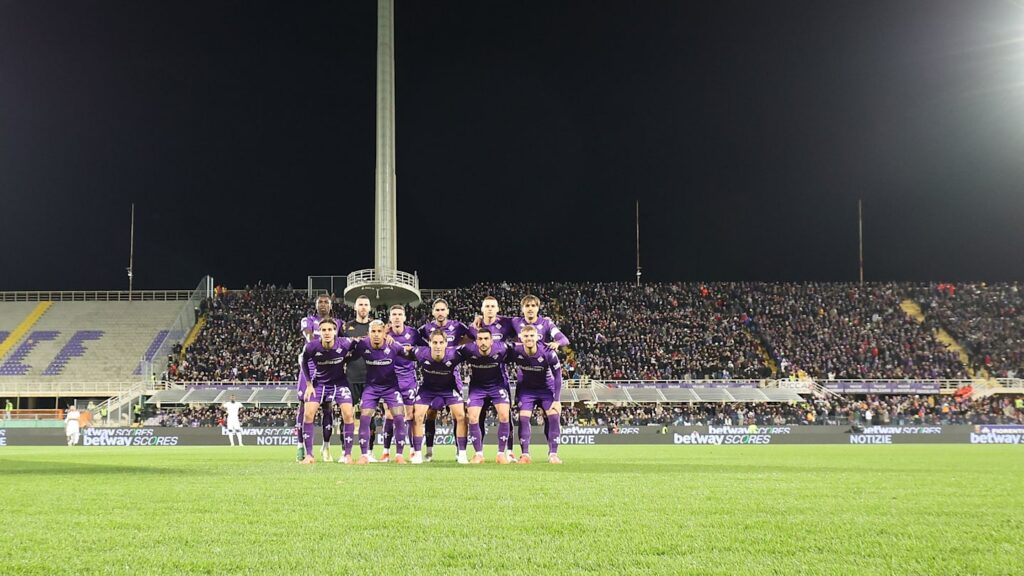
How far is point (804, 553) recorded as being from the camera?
185 inches

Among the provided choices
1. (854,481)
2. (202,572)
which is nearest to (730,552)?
(202,572)

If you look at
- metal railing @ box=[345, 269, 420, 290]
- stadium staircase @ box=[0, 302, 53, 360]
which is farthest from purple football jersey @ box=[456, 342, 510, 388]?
stadium staircase @ box=[0, 302, 53, 360]

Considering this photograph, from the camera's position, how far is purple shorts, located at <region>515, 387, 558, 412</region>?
537 inches

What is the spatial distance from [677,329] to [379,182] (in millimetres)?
17720

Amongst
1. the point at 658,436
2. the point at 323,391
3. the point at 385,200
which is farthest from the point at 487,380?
the point at 385,200

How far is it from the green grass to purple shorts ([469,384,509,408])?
468 centimetres

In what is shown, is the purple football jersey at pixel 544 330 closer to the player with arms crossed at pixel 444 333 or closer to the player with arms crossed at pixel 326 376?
the player with arms crossed at pixel 444 333

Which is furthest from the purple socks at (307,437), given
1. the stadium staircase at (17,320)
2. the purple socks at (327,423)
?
the stadium staircase at (17,320)

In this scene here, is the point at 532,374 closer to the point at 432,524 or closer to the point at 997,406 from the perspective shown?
the point at 432,524

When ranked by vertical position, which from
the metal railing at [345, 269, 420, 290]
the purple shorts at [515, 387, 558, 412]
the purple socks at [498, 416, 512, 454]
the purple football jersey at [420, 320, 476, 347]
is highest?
the metal railing at [345, 269, 420, 290]

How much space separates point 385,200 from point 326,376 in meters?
35.1

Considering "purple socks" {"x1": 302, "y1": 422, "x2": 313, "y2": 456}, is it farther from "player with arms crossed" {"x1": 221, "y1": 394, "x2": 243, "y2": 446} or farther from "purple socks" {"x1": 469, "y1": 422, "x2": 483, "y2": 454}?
"player with arms crossed" {"x1": 221, "y1": 394, "x2": 243, "y2": 446}

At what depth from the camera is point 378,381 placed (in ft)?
45.1

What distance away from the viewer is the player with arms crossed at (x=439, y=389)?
1337cm
